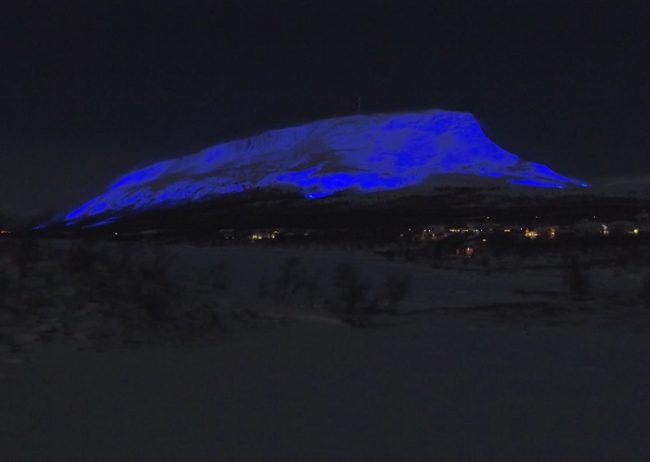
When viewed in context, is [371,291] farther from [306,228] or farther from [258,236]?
[306,228]

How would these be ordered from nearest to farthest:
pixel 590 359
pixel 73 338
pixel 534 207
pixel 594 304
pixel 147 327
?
pixel 590 359, pixel 73 338, pixel 147 327, pixel 594 304, pixel 534 207

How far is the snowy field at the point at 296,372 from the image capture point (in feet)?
16.9

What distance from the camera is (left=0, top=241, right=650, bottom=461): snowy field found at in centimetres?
514

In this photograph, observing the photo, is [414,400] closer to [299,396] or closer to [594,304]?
[299,396]

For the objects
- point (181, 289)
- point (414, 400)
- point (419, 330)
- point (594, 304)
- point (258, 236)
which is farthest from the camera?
point (258, 236)

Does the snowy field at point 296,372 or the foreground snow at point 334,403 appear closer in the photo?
the foreground snow at point 334,403

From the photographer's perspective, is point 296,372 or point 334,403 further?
point 296,372

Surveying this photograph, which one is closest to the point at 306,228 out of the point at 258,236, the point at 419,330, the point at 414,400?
the point at 258,236

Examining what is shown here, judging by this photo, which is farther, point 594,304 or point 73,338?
point 594,304

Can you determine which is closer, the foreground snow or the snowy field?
the foreground snow

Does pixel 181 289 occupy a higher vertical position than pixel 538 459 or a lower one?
higher

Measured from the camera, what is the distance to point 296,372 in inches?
298

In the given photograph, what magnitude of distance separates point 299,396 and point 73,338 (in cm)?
385

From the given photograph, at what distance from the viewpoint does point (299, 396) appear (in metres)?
6.50
